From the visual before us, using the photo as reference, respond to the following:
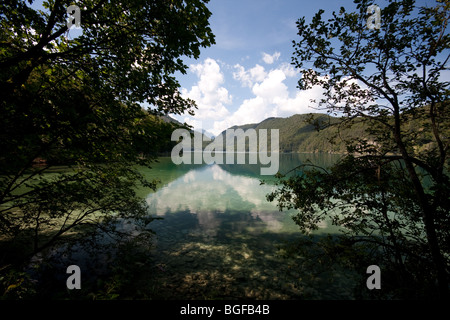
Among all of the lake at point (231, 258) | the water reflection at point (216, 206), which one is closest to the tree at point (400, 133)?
the lake at point (231, 258)

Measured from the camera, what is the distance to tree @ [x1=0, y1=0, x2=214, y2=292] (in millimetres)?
4098

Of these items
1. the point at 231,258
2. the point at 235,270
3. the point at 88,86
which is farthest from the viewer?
the point at 231,258

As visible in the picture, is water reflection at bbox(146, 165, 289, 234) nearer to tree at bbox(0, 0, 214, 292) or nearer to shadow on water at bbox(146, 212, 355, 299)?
shadow on water at bbox(146, 212, 355, 299)

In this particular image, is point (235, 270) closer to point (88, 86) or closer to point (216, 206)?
point (88, 86)

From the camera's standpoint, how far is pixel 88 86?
548 cm

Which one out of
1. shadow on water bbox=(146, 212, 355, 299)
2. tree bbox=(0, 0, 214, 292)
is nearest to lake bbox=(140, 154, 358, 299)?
shadow on water bbox=(146, 212, 355, 299)

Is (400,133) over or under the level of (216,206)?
over

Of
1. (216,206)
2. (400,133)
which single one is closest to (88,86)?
(400,133)

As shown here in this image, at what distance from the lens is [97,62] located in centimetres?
516

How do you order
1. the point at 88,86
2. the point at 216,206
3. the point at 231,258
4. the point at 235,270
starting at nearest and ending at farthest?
the point at 88,86 → the point at 235,270 → the point at 231,258 → the point at 216,206
